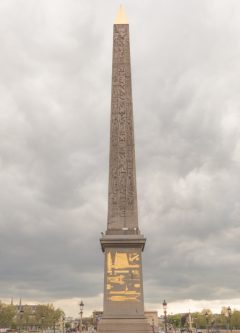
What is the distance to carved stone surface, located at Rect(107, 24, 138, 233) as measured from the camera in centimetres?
2003

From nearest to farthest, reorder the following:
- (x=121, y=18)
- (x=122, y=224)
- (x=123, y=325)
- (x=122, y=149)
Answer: (x=123, y=325) < (x=122, y=224) < (x=122, y=149) < (x=121, y=18)

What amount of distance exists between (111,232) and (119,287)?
2.45 m

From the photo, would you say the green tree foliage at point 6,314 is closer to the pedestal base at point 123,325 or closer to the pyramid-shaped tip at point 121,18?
the pyramid-shaped tip at point 121,18

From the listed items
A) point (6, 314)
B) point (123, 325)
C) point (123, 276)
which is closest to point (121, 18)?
point (123, 276)

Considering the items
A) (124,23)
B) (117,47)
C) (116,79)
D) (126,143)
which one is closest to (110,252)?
(126,143)

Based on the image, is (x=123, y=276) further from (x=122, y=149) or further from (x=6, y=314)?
(x=6, y=314)

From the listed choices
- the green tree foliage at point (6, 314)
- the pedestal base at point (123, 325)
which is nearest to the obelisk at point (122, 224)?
the pedestal base at point (123, 325)

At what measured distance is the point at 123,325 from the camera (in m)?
17.6

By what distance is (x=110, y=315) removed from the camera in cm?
1795

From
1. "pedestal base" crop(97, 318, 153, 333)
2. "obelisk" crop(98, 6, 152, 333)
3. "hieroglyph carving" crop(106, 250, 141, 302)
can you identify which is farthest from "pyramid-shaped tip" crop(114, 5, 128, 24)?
"pedestal base" crop(97, 318, 153, 333)

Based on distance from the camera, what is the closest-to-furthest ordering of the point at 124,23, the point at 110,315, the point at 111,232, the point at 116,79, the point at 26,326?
the point at 110,315 < the point at 111,232 < the point at 116,79 < the point at 124,23 < the point at 26,326

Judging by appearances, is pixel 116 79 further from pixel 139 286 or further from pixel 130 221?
pixel 139 286

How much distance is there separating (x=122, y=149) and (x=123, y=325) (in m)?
7.70

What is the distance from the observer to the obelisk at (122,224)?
1800 centimetres
